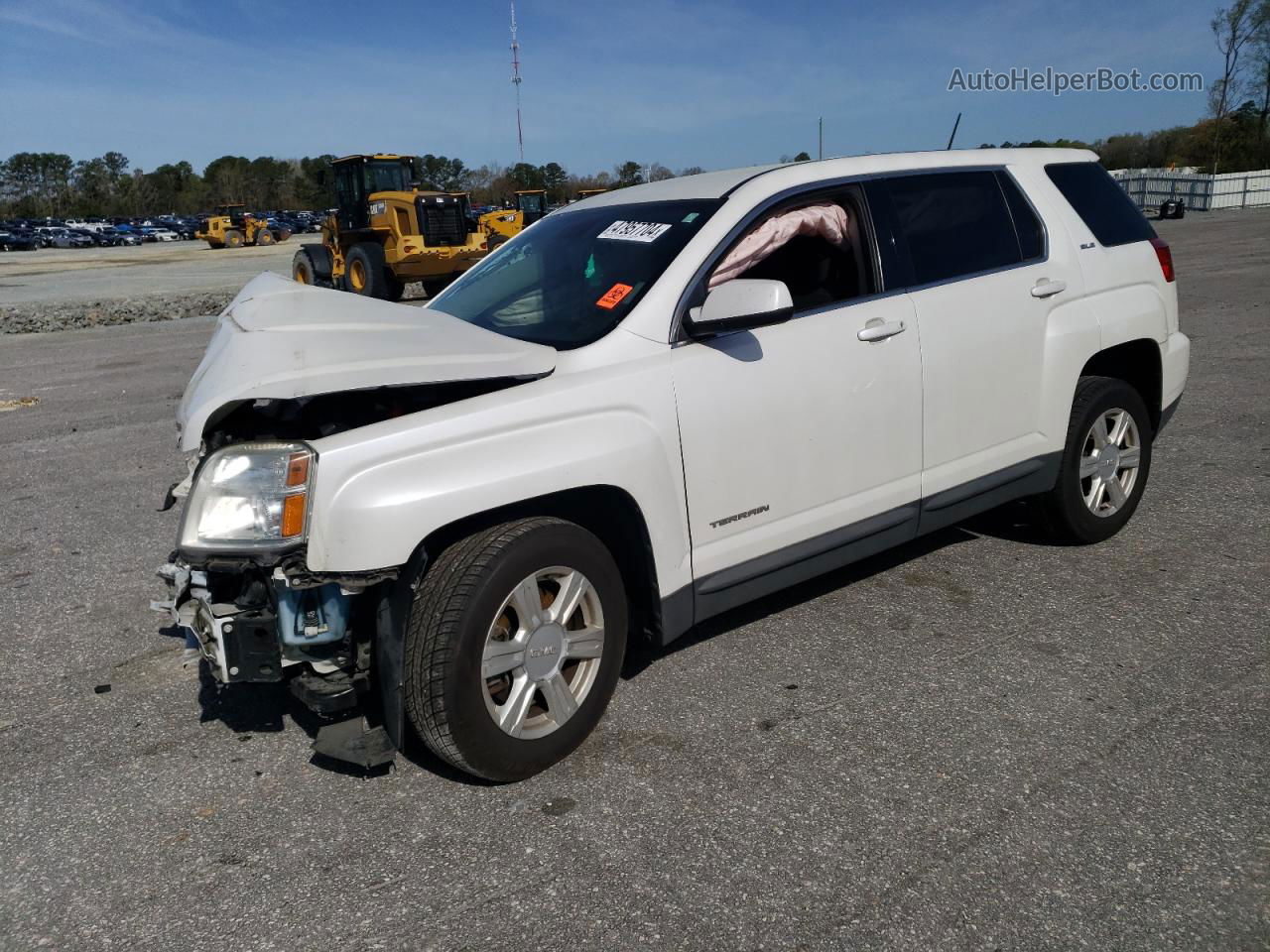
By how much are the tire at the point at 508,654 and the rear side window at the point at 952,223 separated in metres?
1.92

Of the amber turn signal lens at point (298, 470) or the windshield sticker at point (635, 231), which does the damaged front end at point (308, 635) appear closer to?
the amber turn signal lens at point (298, 470)

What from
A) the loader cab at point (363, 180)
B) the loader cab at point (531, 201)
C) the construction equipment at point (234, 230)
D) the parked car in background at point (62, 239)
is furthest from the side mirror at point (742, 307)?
the parked car in background at point (62, 239)

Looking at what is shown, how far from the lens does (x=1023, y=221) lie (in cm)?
453

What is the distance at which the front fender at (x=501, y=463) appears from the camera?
8.99 ft

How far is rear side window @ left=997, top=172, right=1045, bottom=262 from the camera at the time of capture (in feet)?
14.7

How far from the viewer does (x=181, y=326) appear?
16719mm

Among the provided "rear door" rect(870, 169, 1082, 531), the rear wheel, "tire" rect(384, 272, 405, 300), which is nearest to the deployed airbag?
"rear door" rect(870, 169, 1082, 531)

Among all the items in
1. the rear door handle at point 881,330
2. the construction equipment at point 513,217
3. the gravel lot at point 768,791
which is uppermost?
the construction equipment at point 513,217

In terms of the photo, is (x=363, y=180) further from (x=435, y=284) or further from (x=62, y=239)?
(x=62, y=239)

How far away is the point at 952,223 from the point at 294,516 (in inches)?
116

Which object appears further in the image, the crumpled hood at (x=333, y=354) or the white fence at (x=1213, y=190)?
the white fence at (x=1213, y=190)

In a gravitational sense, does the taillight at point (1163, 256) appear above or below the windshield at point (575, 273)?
below

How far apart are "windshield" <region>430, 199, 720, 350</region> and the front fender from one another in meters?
0.34

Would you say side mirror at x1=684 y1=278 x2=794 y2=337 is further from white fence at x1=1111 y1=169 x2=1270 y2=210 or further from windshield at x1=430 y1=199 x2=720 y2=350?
white fence at x1=1111 y1=169 x2=1270 y2=210
